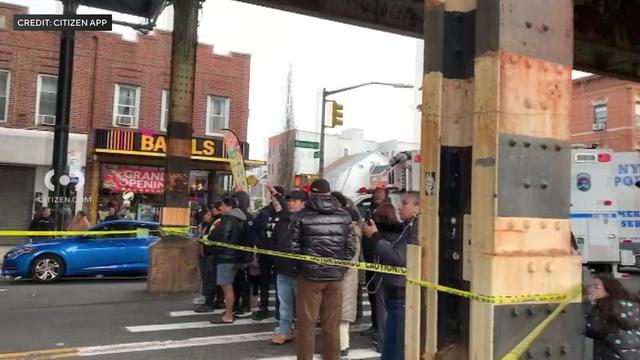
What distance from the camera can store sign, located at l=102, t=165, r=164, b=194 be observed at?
75.4 ft

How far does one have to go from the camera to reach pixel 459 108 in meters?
2.88

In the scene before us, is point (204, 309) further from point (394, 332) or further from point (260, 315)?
point (394, 332)

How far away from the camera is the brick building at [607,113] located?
3581 cm

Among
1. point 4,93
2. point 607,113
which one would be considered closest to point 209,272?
point 4,93

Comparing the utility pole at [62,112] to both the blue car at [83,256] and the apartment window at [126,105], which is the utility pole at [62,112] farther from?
the apartment window at [126,105]

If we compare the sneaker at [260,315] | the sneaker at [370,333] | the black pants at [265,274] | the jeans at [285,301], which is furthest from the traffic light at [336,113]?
the jeans at [285,301]

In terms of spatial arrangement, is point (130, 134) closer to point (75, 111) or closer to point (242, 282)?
point (75, 111)

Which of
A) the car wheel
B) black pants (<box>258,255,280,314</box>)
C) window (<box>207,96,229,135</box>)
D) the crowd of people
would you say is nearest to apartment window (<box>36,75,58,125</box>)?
window (<box>207,96,229,135</box>)

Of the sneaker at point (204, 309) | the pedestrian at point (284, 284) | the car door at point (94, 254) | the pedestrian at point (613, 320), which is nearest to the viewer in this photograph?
the pedestrian at point (613, 320)

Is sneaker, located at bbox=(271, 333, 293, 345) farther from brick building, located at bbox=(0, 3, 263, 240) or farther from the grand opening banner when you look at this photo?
brick building, located at bbox=(0, 3, 263, 240)

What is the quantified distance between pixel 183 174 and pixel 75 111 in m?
12.4

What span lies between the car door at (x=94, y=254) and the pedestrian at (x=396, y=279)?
9.17 m

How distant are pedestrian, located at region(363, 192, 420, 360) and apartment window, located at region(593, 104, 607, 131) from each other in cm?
3567

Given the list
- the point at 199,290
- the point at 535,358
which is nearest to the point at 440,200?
the point at 535,358
